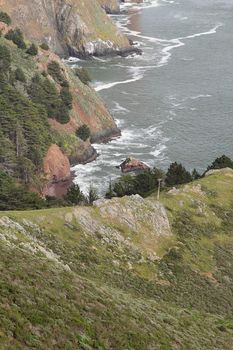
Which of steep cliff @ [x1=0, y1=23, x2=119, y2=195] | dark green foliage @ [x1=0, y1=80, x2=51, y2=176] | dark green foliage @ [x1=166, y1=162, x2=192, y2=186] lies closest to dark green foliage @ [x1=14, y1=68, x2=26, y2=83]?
steep cliff @ [x1=0, y1=23, x2=119, y2=195]

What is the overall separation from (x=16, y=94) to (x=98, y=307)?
7373 cm

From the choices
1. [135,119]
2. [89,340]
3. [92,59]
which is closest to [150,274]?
[89,340]

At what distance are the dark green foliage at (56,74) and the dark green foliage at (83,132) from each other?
1168 cm

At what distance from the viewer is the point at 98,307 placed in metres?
27.4

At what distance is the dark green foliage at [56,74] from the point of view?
365 feet

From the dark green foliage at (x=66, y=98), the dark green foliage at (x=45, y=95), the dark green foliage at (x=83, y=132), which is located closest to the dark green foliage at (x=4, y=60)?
the dark green foliage at (x=45, y=95)

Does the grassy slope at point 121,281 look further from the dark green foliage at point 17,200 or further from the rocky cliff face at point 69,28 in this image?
the rocky cliff face at point 69,28

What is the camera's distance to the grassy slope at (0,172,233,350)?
2289 centimetres

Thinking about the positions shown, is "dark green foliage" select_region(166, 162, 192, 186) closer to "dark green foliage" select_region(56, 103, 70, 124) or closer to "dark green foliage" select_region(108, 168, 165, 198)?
"dark green foliage" select_region(108, 168, 165, 198)

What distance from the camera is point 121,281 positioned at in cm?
4209

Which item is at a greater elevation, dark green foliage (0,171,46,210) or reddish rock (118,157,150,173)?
dark green foliage (0,171,46,210)

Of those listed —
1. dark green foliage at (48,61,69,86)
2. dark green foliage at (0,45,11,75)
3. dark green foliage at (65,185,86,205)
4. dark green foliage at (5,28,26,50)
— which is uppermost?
dark green foliage at (5,28,26,50)

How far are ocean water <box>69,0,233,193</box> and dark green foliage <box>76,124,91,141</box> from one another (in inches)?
178

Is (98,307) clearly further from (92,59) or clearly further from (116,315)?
(92,59)
